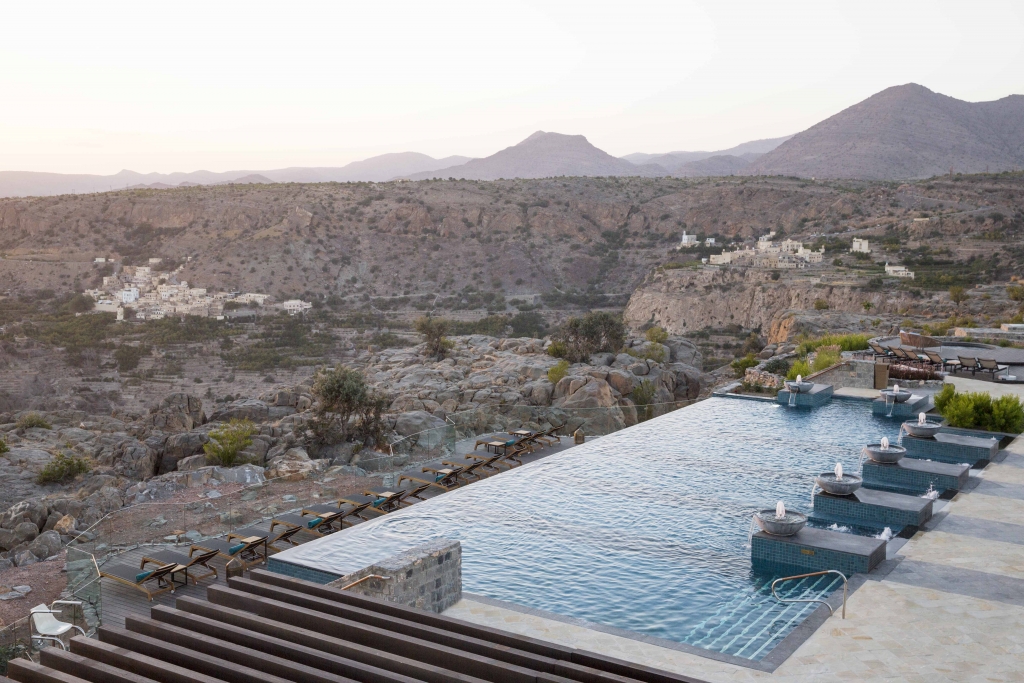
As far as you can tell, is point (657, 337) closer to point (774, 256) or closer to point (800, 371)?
point (800, 371)

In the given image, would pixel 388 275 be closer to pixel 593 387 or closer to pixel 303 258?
pixel 303 258

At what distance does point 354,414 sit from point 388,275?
139ft

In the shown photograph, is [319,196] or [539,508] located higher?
[319,196]

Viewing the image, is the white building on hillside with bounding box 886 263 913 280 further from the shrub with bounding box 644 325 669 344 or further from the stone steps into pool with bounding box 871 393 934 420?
the stone steps into pool with bounding box 871 393 934 420

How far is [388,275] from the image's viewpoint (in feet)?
202

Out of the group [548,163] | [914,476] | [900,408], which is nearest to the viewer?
[914,476]

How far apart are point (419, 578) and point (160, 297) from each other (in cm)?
5086

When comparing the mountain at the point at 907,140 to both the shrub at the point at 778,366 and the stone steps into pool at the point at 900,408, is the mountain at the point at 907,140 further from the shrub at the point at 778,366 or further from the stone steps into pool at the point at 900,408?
the stone steps into pool at the point at 900,408

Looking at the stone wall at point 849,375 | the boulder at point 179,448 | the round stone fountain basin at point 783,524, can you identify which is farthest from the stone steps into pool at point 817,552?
the boulder at point 179,448

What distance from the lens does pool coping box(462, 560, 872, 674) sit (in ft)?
20.9

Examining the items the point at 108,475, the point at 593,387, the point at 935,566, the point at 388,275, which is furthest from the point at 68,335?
the point at 935,566

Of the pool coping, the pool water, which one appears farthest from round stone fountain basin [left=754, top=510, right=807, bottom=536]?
the pool coping

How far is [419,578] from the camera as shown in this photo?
725cm

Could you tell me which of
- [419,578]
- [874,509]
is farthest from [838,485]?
[419,578]
